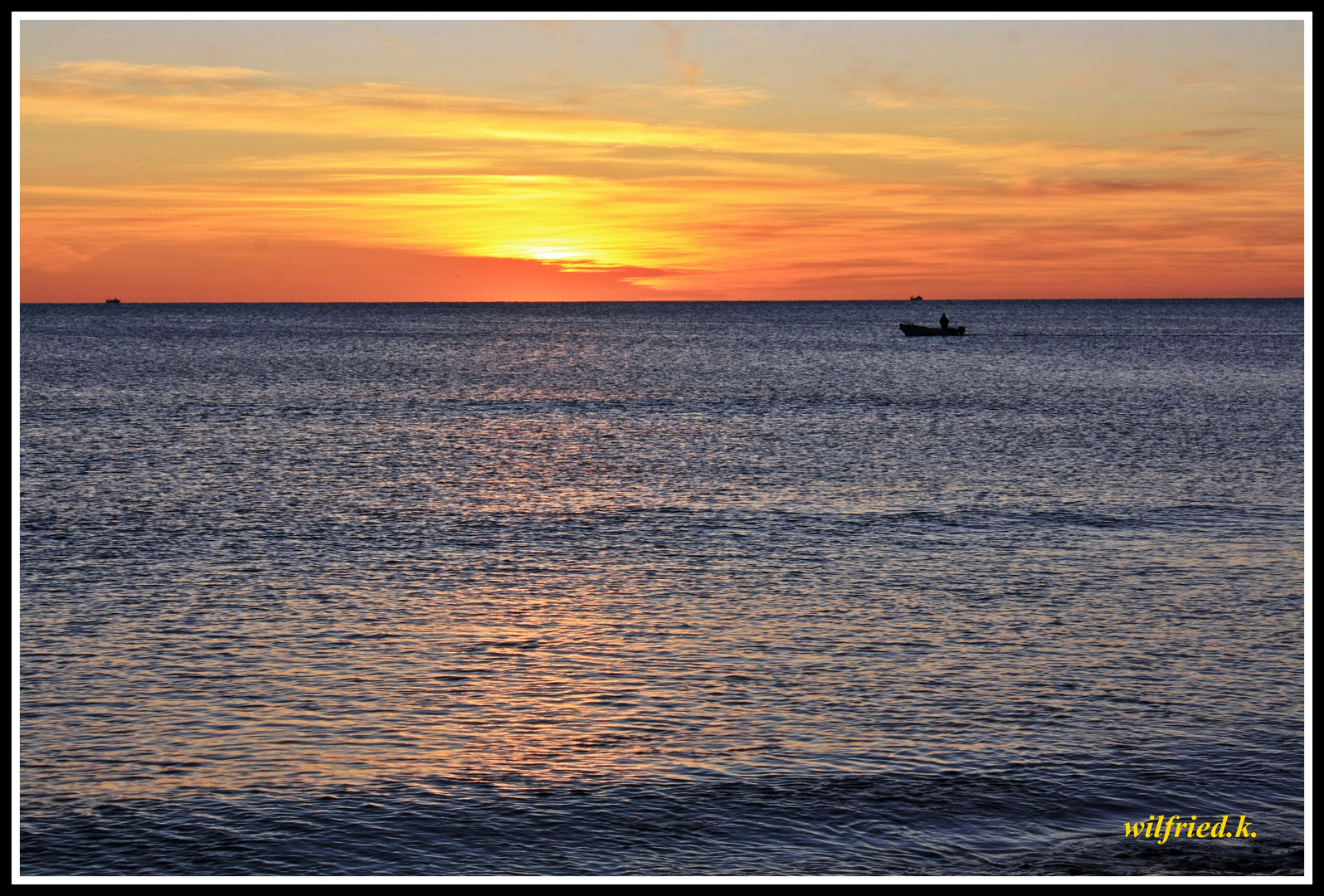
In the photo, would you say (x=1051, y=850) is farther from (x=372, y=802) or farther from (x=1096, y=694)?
(x=372, y=802)

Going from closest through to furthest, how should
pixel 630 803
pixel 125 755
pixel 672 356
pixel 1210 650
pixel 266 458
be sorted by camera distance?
pixel 630 803 < pixel 125 755 < pixel 1210 650 < pixel 266 458 < pixel 672 356

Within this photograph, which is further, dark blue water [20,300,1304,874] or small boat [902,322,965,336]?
small boat [902,322,965,336]

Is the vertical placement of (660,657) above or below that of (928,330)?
below

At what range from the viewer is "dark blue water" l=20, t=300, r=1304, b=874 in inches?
728

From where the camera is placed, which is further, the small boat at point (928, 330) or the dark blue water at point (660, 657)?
the small boat at point (928, 330)

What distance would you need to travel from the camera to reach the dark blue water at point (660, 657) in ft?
60.7

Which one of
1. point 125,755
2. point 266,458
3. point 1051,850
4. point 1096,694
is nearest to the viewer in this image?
point 1051,850

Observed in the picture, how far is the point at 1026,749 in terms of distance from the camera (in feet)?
69.9

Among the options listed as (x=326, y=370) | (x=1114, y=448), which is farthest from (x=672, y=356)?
(x=1114, y=448)

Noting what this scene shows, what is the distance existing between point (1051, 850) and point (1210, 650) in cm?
1078

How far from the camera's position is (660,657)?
2628 cm

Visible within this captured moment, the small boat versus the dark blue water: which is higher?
the small boat

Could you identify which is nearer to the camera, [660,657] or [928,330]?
[660,657]

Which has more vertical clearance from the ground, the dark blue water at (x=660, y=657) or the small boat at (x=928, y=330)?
the small boat at (x=928, y=330)
